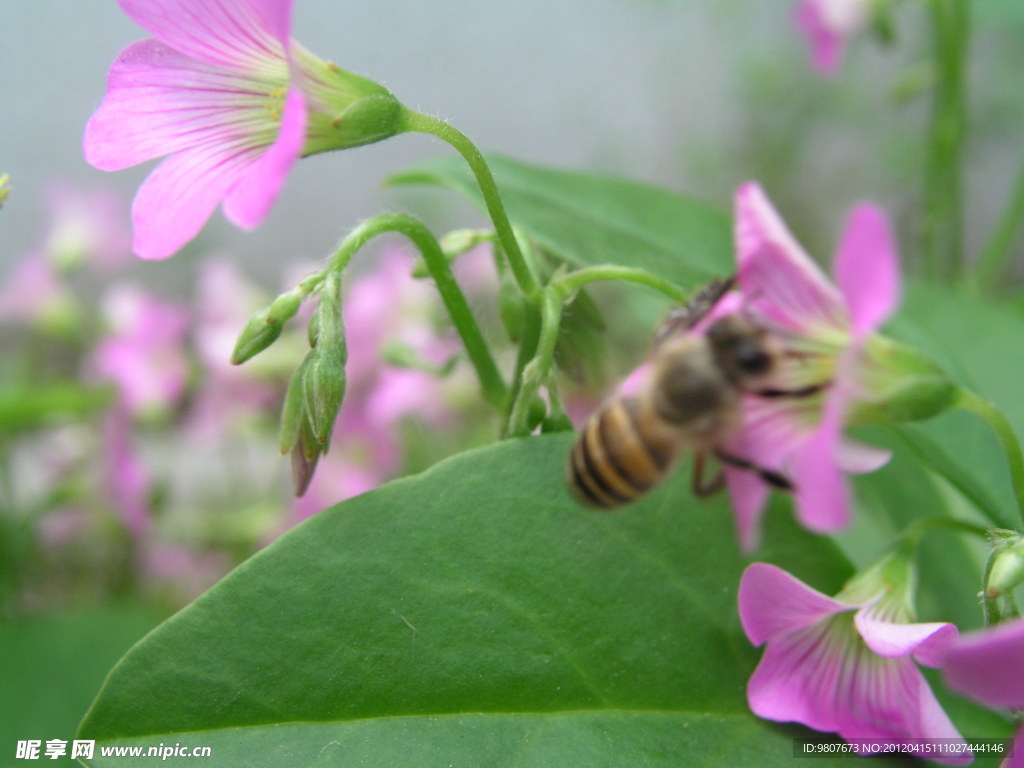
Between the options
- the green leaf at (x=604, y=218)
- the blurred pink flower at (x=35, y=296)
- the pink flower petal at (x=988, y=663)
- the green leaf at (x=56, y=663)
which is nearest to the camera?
the pink flower petal at (x=988, y=663)

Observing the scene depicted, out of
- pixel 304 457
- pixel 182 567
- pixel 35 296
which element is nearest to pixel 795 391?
pixel 304 457

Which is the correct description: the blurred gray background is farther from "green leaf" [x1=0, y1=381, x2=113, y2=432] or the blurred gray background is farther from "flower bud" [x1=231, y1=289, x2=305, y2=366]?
"flower bud" [x1=231, y1=289, x2=305, y2=366]

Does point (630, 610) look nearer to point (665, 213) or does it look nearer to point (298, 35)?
point (665, 213)

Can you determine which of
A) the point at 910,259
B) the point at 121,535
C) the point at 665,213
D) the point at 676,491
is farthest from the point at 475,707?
the point at 910,259

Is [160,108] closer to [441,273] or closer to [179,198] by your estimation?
[179,198]

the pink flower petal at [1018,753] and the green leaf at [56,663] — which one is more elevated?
the pink flower petal at [1018,753]

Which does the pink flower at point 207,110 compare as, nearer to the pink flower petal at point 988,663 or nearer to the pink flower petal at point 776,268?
the pink flower petal at point 776,268

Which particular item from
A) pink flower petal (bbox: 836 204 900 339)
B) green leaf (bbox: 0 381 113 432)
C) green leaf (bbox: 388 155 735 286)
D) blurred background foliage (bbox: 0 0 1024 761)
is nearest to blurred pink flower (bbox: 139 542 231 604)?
blurred background foliage (bbox: 0 0 1024 761)

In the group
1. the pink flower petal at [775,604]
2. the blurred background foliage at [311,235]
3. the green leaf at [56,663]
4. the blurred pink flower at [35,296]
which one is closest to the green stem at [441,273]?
the blurred background foliage at [311,235]
